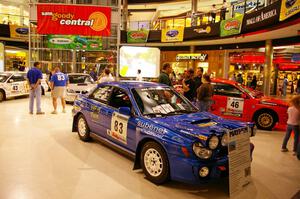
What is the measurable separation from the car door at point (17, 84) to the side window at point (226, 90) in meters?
9.54

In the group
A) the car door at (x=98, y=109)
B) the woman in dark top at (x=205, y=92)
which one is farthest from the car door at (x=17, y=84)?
the woman in dark top at (x=205, y=92)

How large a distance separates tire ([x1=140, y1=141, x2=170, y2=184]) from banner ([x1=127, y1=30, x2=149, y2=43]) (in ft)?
60.1

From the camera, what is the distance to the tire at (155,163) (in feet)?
13.2

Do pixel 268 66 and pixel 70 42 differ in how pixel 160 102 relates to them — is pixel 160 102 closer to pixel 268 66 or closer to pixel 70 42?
pixel 70 42

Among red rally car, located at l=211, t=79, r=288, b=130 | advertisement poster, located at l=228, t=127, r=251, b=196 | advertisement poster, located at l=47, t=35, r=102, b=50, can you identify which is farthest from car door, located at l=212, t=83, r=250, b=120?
advertisement poster, located at l=47, t=35, r=102, b=50

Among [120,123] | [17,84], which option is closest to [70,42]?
[17,84]

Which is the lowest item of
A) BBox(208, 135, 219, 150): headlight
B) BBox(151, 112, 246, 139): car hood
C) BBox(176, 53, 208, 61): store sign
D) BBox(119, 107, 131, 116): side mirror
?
BBox(208, 135, 219, 150): headlight

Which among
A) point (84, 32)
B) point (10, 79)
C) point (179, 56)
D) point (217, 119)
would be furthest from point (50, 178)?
point (179, 56)

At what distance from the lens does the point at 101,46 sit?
15984 mm

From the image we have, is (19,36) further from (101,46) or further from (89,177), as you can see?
(89,177)

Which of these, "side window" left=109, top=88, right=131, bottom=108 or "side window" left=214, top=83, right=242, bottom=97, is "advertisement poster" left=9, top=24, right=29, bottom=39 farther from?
"side window" left=109, top=88, right=131, bottom=108

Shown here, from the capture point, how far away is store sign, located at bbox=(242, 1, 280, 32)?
1122 cm

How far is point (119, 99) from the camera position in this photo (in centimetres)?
537

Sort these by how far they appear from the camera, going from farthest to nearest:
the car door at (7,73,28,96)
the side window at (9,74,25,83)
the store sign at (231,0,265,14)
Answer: the store sign at (231,0,265,14) < the side window at (9,74,25,83) < the car door at (7,73,28,96)
